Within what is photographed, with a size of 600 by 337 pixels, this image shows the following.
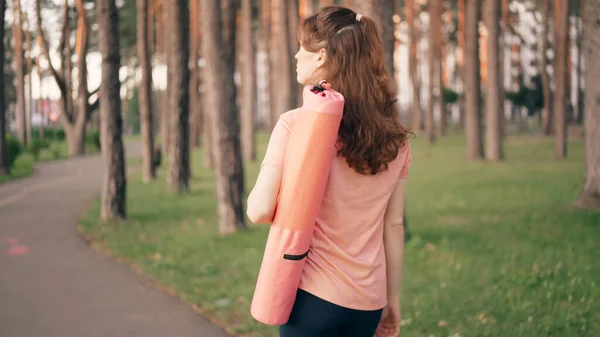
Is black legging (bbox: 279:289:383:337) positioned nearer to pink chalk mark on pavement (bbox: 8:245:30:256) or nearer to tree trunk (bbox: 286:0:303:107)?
pink chalk mark on pavement (bbox: 8:245:30:256)

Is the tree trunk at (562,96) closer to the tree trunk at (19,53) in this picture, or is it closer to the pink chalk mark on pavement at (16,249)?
the pink chalk mark on pavement at (16,249)

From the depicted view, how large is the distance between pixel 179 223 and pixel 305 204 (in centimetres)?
1047

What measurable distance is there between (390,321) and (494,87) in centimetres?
2107

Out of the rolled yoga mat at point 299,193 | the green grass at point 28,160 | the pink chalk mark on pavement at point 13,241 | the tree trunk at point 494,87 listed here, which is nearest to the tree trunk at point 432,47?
the tree trunk at point 494,87

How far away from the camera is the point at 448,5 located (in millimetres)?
40750

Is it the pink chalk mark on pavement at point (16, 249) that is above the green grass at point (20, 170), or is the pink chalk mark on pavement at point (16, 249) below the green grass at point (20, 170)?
above

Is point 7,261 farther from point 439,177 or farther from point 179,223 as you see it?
point 439,177

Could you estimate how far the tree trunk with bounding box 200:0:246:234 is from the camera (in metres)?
11.2

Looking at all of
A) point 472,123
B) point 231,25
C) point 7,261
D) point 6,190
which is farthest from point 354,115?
point 472,123

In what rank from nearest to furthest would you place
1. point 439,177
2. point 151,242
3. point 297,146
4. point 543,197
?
point 297,146
point 151,242
point 543,197
point 439,177

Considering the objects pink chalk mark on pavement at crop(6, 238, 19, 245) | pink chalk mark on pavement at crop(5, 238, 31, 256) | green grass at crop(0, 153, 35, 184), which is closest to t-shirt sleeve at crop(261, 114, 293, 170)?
pink chalk mark on pavement at crop(5, 238, 31, 256)

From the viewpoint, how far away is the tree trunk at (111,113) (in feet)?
41.8

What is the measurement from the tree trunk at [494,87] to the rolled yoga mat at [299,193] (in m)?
21.1

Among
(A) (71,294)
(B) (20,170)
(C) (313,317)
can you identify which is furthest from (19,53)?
(C) (313,317)
